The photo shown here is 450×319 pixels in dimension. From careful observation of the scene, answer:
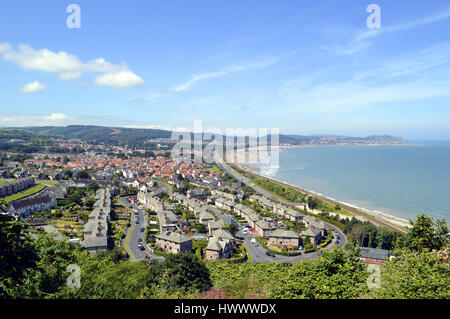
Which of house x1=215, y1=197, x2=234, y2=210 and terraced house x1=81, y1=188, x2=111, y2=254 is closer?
terraced house x1=81, y1=188, x2=111, y2=254

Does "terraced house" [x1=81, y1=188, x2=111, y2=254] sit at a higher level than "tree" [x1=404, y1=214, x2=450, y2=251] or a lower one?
lower

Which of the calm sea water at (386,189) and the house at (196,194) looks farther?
the house at (196,194)

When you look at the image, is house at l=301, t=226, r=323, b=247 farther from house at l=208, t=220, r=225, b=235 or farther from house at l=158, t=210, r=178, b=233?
house at l=158, t=210, r=178, b=233

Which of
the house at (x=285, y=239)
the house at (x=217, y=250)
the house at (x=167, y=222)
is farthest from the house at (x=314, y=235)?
the house at (x=167, y=222)

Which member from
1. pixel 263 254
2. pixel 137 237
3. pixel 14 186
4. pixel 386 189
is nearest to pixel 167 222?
pixel 137 237

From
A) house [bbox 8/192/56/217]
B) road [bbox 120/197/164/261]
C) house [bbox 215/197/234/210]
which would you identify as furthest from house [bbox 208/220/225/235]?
house [bbox 8/192/56/217]

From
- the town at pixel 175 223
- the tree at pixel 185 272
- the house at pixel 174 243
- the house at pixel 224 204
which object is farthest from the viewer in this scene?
the house at pixel 224 204

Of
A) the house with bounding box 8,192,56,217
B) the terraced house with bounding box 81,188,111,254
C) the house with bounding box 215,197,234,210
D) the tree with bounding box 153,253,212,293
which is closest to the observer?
the tree with bounding box 153,253,212,293

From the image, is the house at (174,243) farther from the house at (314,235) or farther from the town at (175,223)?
the house at (314,235)
